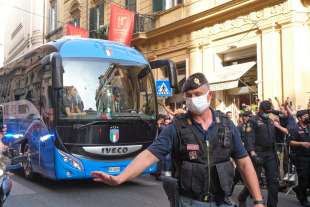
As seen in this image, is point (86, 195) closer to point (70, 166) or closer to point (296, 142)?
point (70, 166)

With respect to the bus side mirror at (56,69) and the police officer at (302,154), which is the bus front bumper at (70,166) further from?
the police officer at (302,154)

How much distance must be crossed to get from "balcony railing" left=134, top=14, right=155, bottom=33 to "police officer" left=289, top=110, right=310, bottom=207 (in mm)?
15060

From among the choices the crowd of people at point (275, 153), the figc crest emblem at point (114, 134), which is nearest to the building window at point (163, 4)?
the crowd of people at point (275, 153)

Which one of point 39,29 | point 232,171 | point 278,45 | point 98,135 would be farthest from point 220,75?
point 39,29

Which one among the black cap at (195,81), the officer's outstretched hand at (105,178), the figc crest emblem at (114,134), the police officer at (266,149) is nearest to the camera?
the officer's outstretched hand at (105,178)

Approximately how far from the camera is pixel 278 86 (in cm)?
1556

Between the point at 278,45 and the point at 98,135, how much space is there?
8.41m

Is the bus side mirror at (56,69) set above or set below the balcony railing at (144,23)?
below

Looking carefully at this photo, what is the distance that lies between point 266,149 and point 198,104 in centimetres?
415

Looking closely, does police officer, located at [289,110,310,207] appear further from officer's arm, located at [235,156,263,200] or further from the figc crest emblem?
officer's arm, located at [235,156,263,200]

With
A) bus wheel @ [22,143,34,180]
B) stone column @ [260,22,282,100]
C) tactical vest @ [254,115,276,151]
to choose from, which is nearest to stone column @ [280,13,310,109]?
stone column @ [260,22,282,100]

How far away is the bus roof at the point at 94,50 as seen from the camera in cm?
1005

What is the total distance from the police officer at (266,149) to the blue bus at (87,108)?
9.61ft

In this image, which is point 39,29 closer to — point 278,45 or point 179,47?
point 179,47
